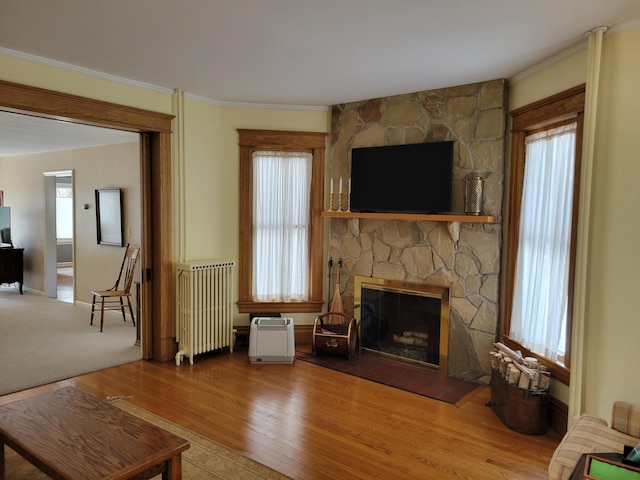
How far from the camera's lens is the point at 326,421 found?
3.27 meters

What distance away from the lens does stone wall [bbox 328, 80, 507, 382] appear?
3910 mm

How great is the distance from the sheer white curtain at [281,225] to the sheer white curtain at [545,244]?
2255 millimetres

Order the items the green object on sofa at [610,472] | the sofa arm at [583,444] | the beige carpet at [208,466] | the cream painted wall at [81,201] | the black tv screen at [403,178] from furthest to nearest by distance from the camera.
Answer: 1. the cream painted wall at [81,201]
2. the black tv screen at [403,178]
3. the beige carpet at [208,466]
4. the sofa arm at [583,444]
5. the green object on sofa at [610,472]

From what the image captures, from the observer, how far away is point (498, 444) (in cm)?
300

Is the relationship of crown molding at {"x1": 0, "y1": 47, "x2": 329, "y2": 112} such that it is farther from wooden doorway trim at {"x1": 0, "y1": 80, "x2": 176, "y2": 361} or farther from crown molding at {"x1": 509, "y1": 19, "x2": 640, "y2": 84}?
crown molding at {"x1": 509, "y1": 19, "x2": 640, "y2": 84}

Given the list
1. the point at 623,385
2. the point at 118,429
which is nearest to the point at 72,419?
the point at 118,429

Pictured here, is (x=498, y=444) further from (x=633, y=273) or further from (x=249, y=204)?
(x=249, y=204)

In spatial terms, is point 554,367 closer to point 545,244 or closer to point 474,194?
point 545,244

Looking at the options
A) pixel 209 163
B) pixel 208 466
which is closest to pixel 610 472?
pixel 208 466

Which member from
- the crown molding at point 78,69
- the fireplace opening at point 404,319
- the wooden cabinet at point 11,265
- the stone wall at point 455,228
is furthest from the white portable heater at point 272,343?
the wooden cabinet at point 11,265

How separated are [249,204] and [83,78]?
195 centimetres

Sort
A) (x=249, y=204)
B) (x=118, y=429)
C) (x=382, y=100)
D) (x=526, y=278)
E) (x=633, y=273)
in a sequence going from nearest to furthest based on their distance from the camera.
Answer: (x=118, y=429) → (x=633, y=273) → (x=526, y=278) → (x=382, y=100) → (x=249, y=204)

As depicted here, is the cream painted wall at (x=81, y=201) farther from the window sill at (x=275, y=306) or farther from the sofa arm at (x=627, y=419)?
the sofa arm at (x=627, y=419)

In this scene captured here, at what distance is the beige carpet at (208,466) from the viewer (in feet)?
8.45
